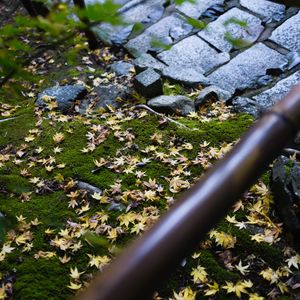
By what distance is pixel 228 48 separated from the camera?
→ 6.51 meters

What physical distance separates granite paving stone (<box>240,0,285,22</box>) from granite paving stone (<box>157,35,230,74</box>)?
1.27 metres

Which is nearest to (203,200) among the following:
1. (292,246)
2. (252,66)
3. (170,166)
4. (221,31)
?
(292,246)

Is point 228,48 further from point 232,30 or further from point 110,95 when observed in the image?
point 110,95

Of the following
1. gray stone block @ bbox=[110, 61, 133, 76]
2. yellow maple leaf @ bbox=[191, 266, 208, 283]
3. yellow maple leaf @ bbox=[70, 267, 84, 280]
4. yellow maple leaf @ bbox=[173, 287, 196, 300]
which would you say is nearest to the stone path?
gray stone block @ bbox=[110, 61, 133, 76]

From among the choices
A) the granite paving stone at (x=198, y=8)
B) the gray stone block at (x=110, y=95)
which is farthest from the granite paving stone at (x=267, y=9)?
the gray stone block at (x=110, y=95)

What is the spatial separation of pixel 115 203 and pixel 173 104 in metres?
2.01

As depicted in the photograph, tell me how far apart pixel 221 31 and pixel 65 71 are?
3083 mm

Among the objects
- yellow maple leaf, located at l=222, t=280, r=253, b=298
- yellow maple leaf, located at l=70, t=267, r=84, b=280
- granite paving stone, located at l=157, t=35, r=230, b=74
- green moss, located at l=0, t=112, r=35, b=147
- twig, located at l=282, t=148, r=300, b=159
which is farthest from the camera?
granite paving stone, located at l=157, t=35, r=230, b=74

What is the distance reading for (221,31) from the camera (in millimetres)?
6758

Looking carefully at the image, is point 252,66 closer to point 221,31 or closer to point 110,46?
point 221,31

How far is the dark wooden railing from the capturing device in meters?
0.85

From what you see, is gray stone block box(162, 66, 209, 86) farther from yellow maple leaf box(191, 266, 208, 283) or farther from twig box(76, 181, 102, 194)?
yellow maple leaf box(191, 266, 208, 283)

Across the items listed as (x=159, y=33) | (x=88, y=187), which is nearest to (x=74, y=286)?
(x=88, y=187)

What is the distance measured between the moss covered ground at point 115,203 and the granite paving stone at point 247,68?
0.77m
